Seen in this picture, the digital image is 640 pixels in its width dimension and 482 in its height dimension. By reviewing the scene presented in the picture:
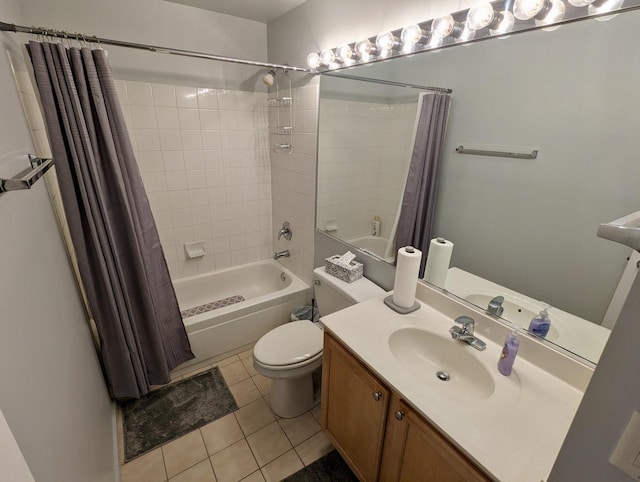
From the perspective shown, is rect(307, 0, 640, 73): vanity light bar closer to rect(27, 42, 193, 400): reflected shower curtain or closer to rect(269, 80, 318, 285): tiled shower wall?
rect(269, 80, 318, 285): tiled shower wall

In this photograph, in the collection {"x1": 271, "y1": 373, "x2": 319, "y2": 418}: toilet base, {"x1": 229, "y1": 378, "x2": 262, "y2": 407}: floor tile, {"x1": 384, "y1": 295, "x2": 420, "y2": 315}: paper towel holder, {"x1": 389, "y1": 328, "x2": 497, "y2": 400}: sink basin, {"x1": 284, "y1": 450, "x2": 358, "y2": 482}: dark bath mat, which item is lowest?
{"x1": 284, "y1": 450, "x2": 358, "y2": 482}: dark bath mat

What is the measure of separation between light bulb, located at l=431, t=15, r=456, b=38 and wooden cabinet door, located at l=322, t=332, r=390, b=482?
52.0 inches

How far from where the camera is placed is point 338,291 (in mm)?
1713

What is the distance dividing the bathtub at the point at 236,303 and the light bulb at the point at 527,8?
2.01 m

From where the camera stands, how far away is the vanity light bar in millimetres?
863

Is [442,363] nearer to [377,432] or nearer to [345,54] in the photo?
[377,432]

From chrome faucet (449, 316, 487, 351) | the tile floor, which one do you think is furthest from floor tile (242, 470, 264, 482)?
chrome faucet (449, 316, 487, 351)

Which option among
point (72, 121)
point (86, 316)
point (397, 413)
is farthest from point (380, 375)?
point (72, 121)

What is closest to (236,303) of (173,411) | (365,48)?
(173,411)

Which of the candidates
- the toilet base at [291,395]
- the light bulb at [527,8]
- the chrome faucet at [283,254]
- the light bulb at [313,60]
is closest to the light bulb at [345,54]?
the light bulb at [313,60]

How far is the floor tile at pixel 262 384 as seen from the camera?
193cm

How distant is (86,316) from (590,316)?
227cm

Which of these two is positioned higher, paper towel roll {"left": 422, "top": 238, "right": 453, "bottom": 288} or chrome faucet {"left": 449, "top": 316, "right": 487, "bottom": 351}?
paper towel roll {"left": 422, "top": 238, "right": 453, "bottom": 288}

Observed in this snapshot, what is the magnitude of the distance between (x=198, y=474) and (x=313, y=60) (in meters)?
2.40
